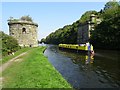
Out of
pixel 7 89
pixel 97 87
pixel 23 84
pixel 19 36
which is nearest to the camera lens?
pixel 7 89

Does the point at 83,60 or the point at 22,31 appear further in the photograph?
the point at 22,31

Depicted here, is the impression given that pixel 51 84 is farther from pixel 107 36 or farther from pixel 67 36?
pixel 67 36

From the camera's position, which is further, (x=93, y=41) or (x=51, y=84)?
(x=93, y=41)

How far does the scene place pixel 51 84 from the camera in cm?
1539

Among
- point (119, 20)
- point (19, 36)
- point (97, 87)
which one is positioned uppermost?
point (119, 20)

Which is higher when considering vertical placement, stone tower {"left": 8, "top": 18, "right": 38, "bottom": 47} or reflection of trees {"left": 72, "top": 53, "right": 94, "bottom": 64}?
stone tower {"left": 8, "top": 18, "right": 38, "bottom": 47}

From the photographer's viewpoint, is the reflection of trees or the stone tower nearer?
the reflection of trees

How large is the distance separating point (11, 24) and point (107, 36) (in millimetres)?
31605

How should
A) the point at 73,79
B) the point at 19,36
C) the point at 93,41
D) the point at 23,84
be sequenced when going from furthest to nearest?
the point at 93,41
the point at 19,36
the point at 73,79
the point at 23,84

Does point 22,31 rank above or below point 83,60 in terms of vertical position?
above

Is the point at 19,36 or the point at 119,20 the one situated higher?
the point at 119,20

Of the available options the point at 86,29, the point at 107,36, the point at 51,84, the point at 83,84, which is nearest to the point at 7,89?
the point at 51,84

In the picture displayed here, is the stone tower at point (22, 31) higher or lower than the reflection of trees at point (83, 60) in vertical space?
higher

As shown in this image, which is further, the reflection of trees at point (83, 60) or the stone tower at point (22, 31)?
the stone tower at point (22, 31)
